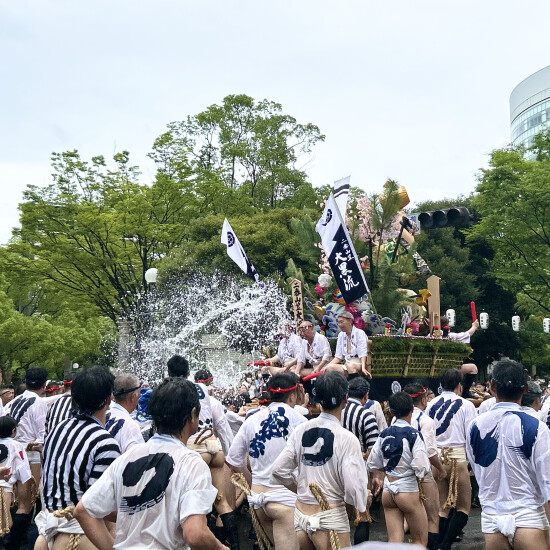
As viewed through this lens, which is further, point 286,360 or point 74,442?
point 286,360

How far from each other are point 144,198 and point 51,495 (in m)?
21.3

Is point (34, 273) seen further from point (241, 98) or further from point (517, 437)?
point (517, 437)

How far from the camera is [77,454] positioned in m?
4.56

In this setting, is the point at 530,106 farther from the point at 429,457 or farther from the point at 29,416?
the point at 29,416

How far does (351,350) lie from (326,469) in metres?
5.31

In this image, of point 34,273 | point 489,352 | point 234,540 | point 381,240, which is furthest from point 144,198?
point 489,352

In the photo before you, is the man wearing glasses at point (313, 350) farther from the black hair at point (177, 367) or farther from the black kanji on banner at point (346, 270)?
the black hair at point (177, 367)

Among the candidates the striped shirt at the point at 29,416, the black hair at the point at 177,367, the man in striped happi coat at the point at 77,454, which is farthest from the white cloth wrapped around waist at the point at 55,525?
the striped shirt at the point at 29,416

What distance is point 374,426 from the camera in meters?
7.61

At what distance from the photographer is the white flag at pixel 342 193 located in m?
13.8

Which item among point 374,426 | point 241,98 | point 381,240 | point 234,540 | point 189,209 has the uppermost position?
point 241,98

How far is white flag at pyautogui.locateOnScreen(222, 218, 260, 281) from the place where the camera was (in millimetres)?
16266

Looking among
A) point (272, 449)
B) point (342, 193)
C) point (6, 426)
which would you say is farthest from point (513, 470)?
point (342, 193)

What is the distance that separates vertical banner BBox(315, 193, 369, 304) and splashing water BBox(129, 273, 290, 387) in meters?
13.7
